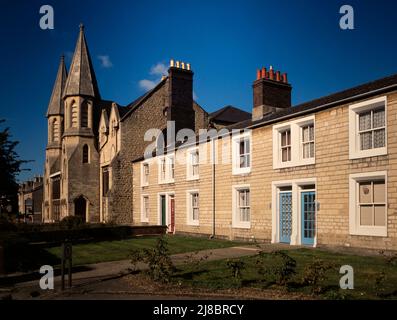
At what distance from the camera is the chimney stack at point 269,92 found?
2312 centimetres

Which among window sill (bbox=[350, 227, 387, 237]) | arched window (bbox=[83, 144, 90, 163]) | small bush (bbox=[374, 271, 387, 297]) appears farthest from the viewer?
arched window (bbox=[83, 144, 90, 163])

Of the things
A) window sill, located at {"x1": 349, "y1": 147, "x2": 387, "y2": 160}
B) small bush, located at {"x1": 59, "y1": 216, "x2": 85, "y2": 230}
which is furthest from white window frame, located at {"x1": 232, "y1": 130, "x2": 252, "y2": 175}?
small bush, located at {"x1": 59, "y1": 216, "x2": 85, "y2": 230}

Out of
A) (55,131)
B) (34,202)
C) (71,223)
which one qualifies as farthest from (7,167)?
(34,202)

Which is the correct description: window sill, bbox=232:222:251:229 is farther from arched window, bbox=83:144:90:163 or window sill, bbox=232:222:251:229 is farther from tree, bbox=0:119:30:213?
arched window, bbox=83:144:90:163

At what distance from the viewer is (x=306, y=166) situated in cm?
1728

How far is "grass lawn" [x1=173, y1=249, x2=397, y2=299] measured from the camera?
848cm

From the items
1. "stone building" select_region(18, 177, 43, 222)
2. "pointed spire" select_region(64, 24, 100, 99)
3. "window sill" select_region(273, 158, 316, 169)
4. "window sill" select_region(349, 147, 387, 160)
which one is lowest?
"stone building" select_region(18, 177, 43, 222)

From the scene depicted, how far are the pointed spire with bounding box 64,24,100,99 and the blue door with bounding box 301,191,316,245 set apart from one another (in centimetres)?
3452

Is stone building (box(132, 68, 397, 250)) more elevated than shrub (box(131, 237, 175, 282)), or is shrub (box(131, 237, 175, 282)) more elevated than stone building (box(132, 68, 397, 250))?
stone building (box(132, 68, 397, 250))

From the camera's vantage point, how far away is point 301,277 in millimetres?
10016
